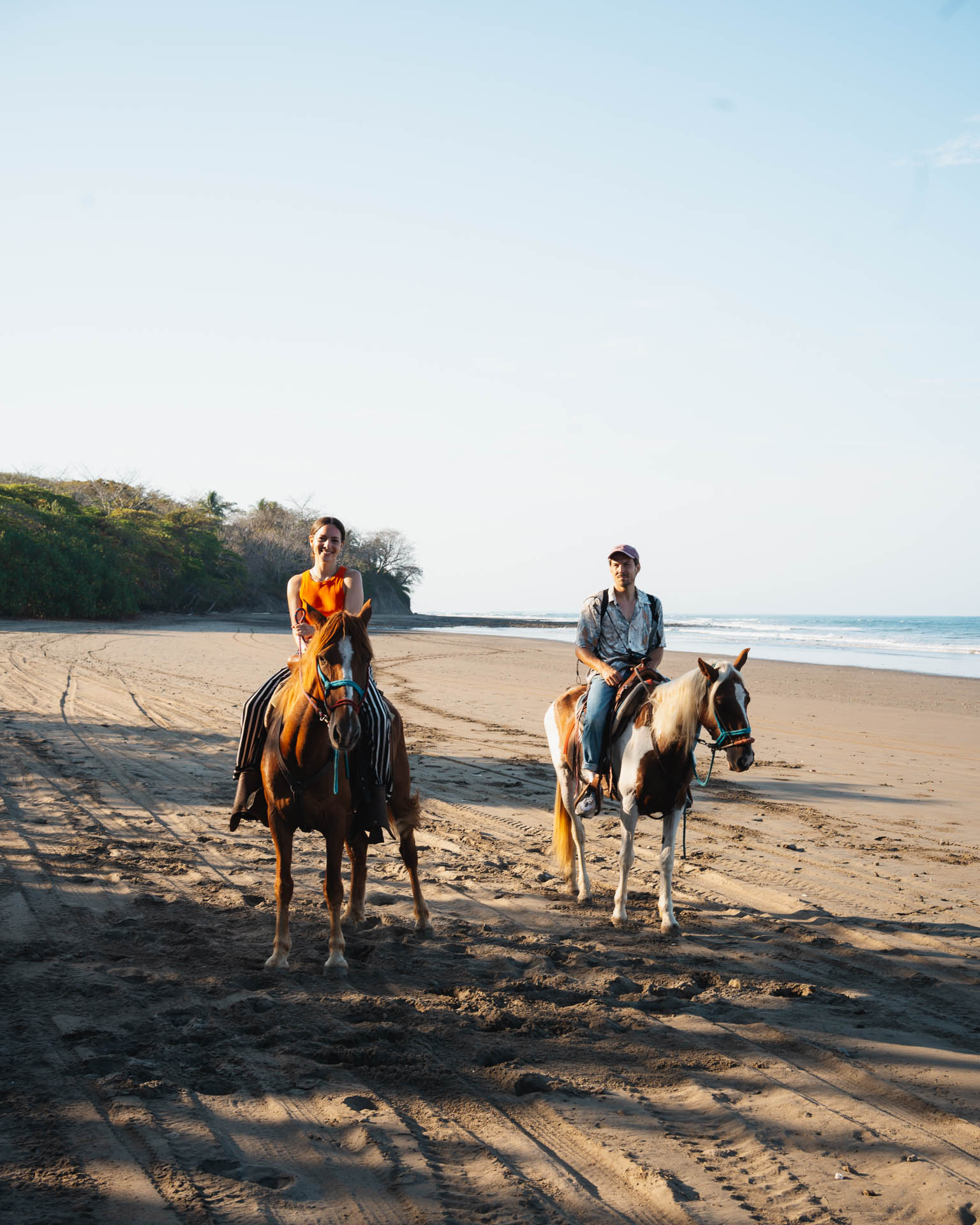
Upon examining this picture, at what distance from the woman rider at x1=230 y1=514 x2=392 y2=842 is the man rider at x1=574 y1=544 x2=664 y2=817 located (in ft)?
5.01

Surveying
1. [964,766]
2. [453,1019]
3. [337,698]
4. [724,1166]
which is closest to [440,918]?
[453,1019]

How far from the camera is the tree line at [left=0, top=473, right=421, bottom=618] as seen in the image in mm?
33062

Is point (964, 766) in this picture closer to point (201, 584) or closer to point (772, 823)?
point (772, 823)

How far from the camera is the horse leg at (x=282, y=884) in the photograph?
447cm

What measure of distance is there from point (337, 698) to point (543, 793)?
5.21 metres

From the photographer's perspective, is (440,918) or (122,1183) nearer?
(122,1183)

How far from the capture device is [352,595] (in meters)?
4.99

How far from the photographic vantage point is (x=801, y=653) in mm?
33094

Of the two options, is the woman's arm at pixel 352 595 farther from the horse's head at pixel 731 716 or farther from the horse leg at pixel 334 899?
the horse's head at pixel 731 716

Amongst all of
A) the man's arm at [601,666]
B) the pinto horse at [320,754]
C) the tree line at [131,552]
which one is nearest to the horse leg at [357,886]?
the pinto horse at [320,754]

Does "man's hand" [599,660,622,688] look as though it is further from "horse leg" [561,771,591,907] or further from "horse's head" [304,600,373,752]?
"horse's head" [304,600,373,752]

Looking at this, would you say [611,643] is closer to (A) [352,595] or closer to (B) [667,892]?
(B) [667,892]

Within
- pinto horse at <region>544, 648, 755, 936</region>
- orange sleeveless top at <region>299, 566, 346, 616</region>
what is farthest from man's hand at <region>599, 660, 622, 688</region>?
orange sleeveless top at <region>299, 566, 346, 616</region>

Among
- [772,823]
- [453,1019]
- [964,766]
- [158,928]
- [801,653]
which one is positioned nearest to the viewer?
[453,1019]
